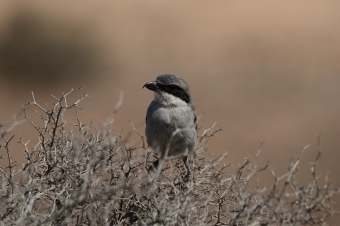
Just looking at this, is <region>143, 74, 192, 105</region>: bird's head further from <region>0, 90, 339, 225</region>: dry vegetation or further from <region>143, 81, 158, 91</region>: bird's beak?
<region>0, 90, 339, 225</region>: dry vegetation

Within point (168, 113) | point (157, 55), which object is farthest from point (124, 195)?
point (157, 55)

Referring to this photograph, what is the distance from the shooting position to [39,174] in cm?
407

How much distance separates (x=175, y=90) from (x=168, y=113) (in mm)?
232

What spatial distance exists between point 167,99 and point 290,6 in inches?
485

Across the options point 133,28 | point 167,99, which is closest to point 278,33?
point 133,28

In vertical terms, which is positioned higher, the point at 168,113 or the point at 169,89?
the point at 169,89

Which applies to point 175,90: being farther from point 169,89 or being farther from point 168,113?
point 168,113

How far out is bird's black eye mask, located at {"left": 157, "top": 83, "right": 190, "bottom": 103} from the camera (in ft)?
19.9

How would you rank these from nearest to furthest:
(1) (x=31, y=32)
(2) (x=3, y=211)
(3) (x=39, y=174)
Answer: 1. (2) (x=3, y=211)
2. (3) (x=39, y=174)
3. (1) (x=31, y=32)

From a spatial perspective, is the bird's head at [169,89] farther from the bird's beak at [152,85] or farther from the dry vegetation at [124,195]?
the dry vegetation at [124,195]

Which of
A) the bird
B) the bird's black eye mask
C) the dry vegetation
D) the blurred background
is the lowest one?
the dry vegetation

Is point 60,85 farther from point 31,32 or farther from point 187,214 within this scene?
point 187,214

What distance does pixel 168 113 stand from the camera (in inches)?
239

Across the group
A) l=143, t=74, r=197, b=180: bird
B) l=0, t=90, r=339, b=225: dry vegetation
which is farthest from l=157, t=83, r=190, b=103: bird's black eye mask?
l=0, t=90, r=339, b=225: dry vegetation
